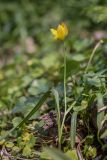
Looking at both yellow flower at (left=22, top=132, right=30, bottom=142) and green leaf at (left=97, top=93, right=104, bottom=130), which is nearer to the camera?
green leaf at (left=97, top=93, right=104, bottom=130)

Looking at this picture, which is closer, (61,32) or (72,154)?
(72,154)

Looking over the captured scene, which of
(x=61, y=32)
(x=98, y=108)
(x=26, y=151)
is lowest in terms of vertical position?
(x=26, y=151)

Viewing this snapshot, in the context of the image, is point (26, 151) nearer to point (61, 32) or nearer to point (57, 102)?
point (57, 102)

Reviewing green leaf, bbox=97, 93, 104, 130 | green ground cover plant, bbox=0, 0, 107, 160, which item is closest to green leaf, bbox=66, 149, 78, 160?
→ green ground cover plant, bbox=0, 0, 107, 160

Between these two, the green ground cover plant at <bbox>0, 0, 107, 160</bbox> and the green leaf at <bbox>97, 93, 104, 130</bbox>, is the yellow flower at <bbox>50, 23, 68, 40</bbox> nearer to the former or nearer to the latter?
the green ground cover plant at <bbox>0, 0, 107, 160</bbox>

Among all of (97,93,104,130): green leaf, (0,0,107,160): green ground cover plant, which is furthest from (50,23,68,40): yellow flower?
(97,93,104,130): green leaf

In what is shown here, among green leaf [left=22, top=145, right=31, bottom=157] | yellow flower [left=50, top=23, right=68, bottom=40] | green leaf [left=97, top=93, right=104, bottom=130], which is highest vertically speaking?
yellow flower [left=50, top=23, right=68, bottom=40]

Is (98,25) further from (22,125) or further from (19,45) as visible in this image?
(22,125)

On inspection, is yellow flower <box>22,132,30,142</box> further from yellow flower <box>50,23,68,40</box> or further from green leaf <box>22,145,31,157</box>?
yellow flower <box>50,23,68,40</box>

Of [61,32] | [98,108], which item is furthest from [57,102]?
[61,32]

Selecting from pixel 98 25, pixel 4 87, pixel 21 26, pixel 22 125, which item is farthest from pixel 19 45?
pixel 22 125

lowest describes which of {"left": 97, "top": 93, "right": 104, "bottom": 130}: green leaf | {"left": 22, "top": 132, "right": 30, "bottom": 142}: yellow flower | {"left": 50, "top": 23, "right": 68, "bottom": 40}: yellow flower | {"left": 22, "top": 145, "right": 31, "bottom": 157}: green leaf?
{"left": 22, "top": 145, "right": 31, "bottom": 157}: green leaf

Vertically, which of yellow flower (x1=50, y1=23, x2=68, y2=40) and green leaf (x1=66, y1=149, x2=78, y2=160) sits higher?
yellow flower (x1=50, y1=23, x2=68, y2=40)
